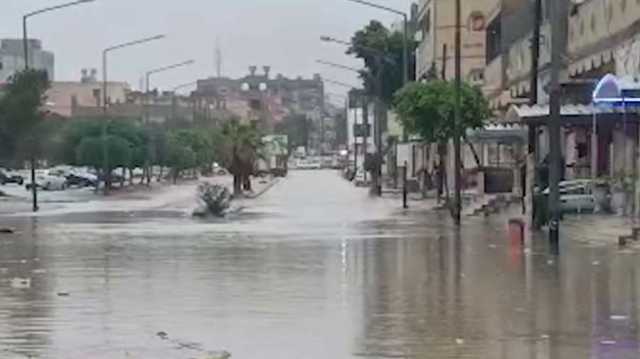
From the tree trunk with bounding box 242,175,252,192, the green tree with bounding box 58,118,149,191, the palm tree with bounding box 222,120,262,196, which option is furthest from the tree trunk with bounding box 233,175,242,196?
the green tree with bounding box 58,118,149,191

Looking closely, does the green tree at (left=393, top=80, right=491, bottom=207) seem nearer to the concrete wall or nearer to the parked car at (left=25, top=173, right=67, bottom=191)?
the parked car at (left=25, top=173, right=67, bottom=191)

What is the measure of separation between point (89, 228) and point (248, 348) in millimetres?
30220

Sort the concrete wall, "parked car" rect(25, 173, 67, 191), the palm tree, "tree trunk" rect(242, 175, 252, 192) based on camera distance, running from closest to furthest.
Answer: the palm tree
"tree trunk" rect(242, 175, 252, 192)
"parked car" rect(25, 173, 67, 191)
the concrete wall

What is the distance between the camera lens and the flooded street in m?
15.6

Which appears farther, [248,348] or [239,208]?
[239,208]

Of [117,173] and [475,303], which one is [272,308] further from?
[117,173]

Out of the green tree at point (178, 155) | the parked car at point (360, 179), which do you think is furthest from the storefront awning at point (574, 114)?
the green tree at point (178, 155)

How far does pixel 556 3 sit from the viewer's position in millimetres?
35125

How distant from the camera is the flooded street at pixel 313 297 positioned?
15562 millimetres

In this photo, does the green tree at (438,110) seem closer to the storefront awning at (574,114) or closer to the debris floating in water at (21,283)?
the storefront awning at (574,114)

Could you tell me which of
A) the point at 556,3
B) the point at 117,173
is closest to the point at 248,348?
the point at 556,3

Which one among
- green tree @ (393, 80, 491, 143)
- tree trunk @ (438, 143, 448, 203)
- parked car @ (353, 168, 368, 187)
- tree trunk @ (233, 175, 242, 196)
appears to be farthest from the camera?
parked car @ (353, 168, 368, 187)

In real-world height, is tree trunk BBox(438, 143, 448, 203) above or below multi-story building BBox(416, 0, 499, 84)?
below

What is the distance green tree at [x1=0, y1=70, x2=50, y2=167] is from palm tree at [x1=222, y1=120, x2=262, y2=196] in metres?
11.6
